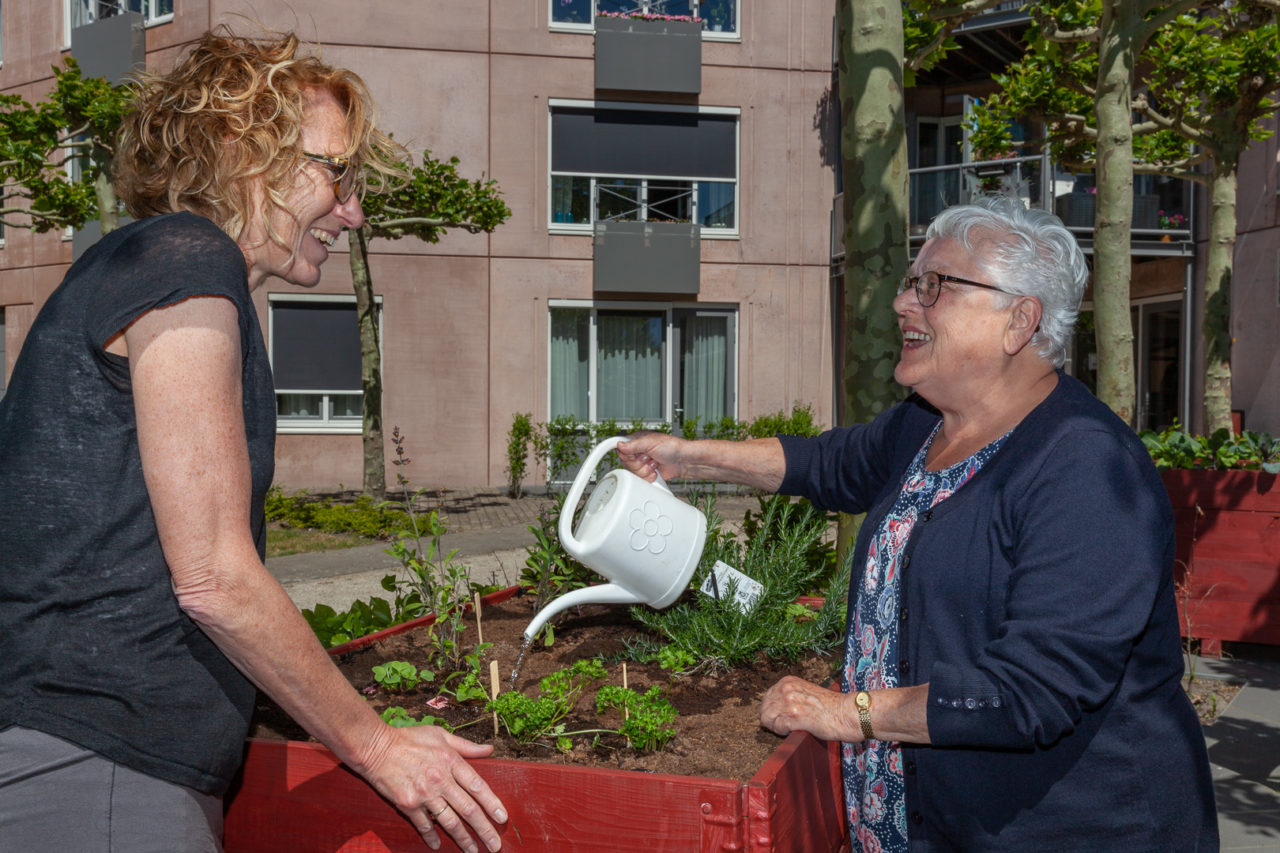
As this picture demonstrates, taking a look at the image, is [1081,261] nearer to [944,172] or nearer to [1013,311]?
[1013,311]

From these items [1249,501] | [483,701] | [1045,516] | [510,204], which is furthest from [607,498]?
[510,204]

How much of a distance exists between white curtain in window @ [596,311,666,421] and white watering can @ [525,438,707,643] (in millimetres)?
13012

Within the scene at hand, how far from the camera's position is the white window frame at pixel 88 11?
15.4 meters

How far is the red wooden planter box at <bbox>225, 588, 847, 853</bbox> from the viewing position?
1.50 meters

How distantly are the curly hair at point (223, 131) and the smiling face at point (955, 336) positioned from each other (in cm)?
113

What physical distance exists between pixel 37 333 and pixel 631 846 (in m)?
1.08

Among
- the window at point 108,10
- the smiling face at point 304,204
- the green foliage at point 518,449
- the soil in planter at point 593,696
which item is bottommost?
the green foliage at point 518,449

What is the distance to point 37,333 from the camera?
1271 mm

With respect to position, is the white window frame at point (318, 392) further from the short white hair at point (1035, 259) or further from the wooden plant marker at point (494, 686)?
the short white hair at point (1035, 259)

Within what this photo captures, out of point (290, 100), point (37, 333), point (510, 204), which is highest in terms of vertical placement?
point (510, 204)

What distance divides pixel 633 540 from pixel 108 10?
692 inches

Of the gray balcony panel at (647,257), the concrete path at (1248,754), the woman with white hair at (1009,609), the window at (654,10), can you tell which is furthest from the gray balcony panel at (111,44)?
the woman with white hair at (1009,609)

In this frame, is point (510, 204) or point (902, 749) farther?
point (510, 204)

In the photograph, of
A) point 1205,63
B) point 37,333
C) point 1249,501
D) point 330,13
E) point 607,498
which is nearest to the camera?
point 37,333
